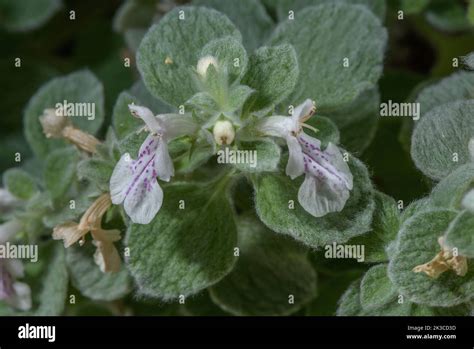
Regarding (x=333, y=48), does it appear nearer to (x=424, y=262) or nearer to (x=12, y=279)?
(x=424, y=262)

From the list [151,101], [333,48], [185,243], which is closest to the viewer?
[185,243]

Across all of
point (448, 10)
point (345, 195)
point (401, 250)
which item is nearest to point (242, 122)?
point (345, 195)

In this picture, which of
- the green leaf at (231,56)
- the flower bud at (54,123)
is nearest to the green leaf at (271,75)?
the green leaf at (231,56)

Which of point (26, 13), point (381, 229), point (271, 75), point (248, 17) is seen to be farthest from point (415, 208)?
point (26, 13)

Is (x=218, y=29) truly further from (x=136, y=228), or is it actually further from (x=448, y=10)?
(x=448, y=10)

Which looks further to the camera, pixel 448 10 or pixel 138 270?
pixel 448 10

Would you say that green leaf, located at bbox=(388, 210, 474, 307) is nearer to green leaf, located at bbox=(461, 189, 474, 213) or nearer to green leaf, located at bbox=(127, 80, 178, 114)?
green leaf, located at bbox=(461, 189, 474, 213)

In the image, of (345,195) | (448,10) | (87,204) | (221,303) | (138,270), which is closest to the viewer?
(345,195)
